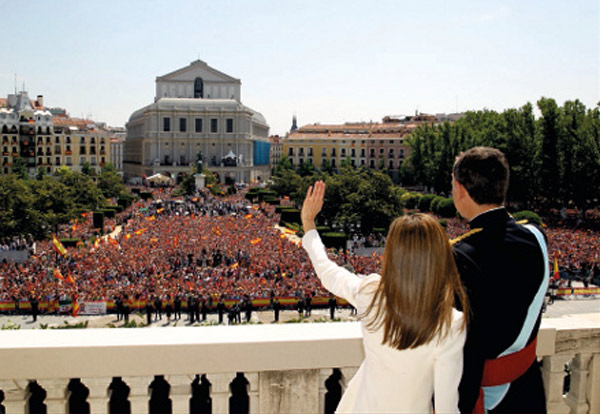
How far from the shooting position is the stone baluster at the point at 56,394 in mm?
3477

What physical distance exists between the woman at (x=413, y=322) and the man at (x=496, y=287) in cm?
16

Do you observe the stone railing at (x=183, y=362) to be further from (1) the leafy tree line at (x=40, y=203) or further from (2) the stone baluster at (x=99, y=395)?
(1) the leafy tree line at (x=40, y=203)

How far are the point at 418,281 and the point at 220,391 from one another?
1681mm

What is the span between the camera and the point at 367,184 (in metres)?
32.6

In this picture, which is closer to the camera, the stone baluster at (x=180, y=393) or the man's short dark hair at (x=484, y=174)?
the man's short dark hair at (x=484, y=174)

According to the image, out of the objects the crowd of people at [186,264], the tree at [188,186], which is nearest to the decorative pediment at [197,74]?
the tree at [188,186]

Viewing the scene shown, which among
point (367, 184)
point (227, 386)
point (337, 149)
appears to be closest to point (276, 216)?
point (367, 184)

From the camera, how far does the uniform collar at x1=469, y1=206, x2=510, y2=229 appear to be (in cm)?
288

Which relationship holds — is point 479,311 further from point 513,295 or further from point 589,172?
point 589,172

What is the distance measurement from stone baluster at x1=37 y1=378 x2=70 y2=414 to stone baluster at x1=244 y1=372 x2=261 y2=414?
1.05m

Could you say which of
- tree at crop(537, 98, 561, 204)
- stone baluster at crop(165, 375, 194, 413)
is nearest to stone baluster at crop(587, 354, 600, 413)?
stone baluster at crop(165, 375, 194, 413)

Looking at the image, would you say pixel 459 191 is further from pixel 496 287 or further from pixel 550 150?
pixel 550 150

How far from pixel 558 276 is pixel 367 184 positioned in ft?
39.0

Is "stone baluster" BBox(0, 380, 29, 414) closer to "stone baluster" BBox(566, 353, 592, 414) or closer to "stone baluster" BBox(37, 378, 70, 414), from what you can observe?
"stone baluster" BBox(37, 378, 70, 414)
